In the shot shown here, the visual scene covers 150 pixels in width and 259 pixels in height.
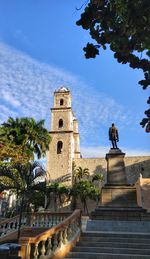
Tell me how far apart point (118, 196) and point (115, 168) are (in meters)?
1.80

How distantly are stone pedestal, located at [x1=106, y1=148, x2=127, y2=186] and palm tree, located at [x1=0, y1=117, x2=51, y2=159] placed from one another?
11.5 metres

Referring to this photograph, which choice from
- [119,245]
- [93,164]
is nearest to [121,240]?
[119,245]

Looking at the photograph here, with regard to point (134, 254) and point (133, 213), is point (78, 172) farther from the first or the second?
point (134, 254)

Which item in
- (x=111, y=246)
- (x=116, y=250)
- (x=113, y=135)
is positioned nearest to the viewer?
(x=116, y=250)

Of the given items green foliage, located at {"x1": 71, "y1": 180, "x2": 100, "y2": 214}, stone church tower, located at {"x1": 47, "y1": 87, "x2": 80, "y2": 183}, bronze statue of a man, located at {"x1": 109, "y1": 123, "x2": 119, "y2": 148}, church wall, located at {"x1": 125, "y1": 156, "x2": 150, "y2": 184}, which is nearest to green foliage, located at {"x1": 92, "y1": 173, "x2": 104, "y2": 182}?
stone church tower, located at {"x1": 47, "y1": 87, "x2": 80, "y2": 183}

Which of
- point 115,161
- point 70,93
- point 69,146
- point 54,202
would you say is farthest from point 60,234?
point 70,93

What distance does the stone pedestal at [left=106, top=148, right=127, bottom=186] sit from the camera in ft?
50.7

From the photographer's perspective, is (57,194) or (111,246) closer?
(111,246)

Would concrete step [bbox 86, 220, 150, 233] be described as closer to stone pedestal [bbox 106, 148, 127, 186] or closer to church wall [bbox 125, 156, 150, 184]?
stone pedestal [bbox 106, 148, 127, 186]

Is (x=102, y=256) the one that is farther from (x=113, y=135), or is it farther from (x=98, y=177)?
(x=98, y=177)

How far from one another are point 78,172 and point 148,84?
43517 millimetres

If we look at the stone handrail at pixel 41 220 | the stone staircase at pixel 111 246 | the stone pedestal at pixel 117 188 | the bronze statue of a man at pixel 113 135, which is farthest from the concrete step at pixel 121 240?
the bronze statue of a man at pixel 113 135

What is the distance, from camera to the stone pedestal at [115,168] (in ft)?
50.7

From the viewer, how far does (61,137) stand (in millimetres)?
46281
